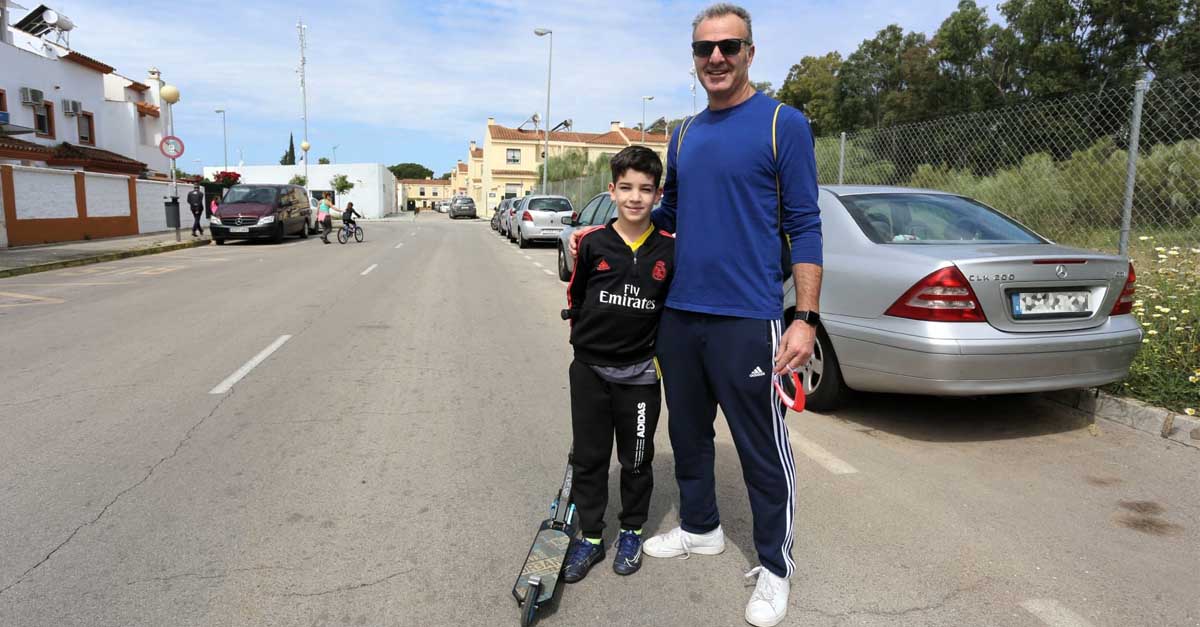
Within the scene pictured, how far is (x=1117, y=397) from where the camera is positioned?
16.2 feet

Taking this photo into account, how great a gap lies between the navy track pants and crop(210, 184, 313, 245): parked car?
22031mm

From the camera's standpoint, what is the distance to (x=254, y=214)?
73.5 feet

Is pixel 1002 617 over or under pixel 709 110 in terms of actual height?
under

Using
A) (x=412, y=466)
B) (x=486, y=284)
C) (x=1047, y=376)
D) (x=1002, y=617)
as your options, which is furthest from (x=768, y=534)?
(x=486, y=284)

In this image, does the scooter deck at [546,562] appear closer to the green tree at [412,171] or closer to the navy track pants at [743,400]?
the navy track pants at [743,400]

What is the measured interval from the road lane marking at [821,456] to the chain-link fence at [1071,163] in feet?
13.1

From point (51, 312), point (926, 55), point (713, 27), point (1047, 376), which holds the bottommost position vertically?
point (51, 312)

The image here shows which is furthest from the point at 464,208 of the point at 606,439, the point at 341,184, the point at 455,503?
the point at 606,439

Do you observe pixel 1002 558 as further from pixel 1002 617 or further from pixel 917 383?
pixel 917 383

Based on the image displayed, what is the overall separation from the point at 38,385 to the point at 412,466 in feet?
11.4

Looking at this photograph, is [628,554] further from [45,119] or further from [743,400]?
[45,119]

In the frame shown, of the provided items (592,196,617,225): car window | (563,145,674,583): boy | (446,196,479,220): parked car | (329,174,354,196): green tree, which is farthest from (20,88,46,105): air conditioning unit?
(563,145,674,583): boy

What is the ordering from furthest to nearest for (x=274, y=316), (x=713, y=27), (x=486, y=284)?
(x=486, y=284), (x=274, y=316), (x=713, y=27)

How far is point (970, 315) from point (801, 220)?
210 cm
